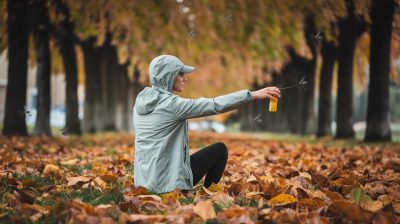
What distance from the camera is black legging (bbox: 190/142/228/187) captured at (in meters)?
5.03

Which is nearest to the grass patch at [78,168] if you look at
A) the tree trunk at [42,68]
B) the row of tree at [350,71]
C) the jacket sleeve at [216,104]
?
the jacket sleeve at [216,104]

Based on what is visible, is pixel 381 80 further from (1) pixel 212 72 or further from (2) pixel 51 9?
(1) pixel 212 72

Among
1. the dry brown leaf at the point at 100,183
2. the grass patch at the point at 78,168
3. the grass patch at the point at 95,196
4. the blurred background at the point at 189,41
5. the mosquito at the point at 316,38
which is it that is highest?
the blurred background at the point at 189,41

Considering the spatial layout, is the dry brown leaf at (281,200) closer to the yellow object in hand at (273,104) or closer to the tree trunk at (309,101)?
the yellow object in hand at (273,104)

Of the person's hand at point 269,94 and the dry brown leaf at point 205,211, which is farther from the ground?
the person's hand at point 269,94

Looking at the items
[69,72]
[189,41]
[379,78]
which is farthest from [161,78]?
[189,41]

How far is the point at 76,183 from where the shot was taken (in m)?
4.99

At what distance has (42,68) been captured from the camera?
15.9 m

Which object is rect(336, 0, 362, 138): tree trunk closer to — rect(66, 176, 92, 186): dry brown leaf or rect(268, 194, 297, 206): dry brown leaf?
rect(66, 176, 92, 186): dry brown leaf

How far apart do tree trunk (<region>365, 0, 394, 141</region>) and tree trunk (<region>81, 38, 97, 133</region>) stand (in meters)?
10.5

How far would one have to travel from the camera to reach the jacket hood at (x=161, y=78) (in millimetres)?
4566

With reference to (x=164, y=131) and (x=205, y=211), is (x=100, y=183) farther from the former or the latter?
(x=205, y=211)

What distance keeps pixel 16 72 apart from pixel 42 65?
5.88 ft

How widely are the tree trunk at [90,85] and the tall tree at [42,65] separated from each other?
5.11 meters
